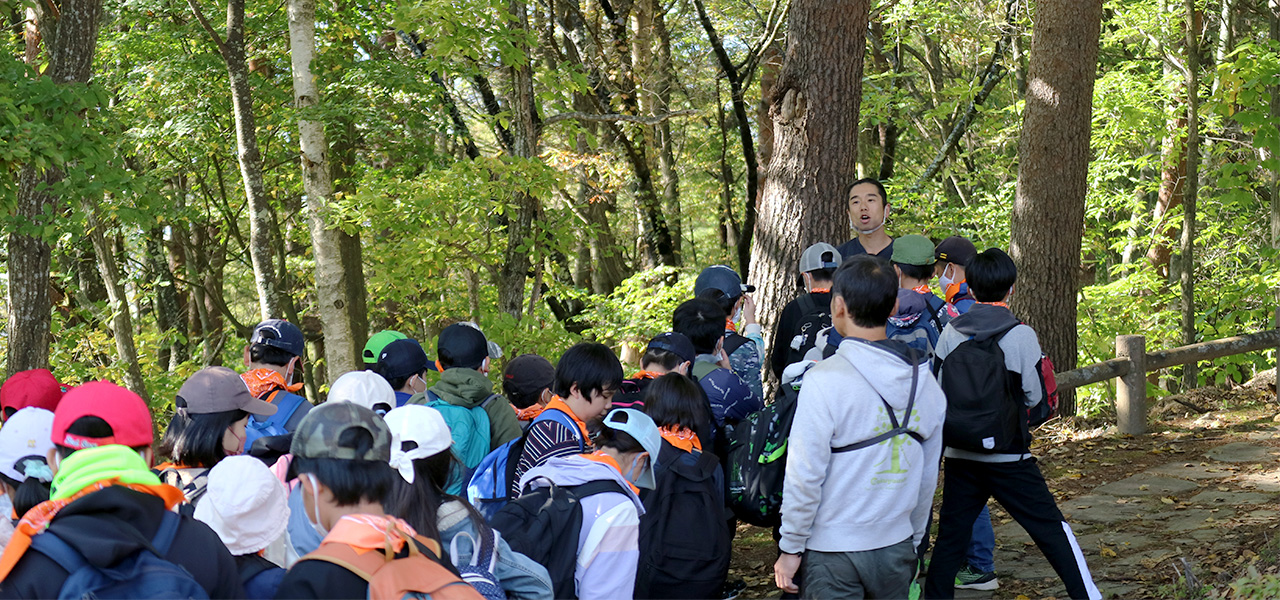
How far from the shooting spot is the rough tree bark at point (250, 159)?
10.6 metres

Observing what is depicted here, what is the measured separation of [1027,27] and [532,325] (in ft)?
29.0

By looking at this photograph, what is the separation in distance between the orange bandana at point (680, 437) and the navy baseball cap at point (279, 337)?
202 centimetres

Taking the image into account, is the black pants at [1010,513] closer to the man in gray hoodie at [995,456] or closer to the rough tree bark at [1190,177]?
the man in gray hoodie at [995,456]

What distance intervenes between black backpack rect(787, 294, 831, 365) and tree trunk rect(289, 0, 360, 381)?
230 inches

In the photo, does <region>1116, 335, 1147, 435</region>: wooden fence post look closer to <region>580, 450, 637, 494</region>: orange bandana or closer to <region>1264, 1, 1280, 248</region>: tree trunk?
<region>1264, 1, 1280, 248</region>: tree trunk

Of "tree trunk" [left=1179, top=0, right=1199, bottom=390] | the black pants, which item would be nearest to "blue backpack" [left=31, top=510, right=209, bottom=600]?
the black pants

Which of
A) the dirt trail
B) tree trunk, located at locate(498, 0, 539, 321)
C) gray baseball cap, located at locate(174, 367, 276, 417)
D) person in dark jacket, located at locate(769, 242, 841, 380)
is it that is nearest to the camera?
gray baseball cap, located at locate(174, 367, 276, 417)

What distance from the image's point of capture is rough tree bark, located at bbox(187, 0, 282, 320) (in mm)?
10586

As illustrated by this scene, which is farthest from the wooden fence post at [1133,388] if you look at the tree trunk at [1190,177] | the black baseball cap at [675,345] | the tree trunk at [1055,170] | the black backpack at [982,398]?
the black baseball cap at [675,345]

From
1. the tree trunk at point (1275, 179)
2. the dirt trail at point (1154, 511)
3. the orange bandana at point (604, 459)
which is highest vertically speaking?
the tree trunk at point (1275, 179)

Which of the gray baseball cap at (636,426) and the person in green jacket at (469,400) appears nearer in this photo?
the gray baseball cap at (636,426)

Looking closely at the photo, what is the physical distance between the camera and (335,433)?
2.32 m

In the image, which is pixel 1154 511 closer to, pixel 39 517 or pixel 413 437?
pixel 413 437

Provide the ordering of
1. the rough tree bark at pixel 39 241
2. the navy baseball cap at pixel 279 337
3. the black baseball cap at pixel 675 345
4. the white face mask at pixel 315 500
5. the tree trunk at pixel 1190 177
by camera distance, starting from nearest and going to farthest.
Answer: the white face mask at pixel 315 500 < the black baseball cap at pixel 675 345 < the navy baseball cap at pixel 279 337 < the rough tree bark at pixel 39 241 < the tree trunk at pixel 1190 177
